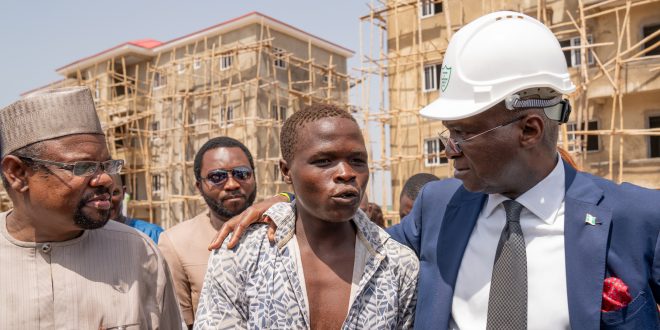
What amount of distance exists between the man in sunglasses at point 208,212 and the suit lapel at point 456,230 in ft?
7.07

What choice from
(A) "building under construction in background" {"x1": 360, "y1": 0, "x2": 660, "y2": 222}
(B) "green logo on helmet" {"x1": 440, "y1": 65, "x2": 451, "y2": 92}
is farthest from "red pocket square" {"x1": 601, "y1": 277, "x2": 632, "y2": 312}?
(A) "building under construction in background" {"x1": 360, "y1": 0, "x2": 660, "y2": 222}

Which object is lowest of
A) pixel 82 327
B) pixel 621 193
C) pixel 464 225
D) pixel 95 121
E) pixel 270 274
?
pixel 82 327

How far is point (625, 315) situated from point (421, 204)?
1014mm

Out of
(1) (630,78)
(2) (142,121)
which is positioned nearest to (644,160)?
(1) (630,78)

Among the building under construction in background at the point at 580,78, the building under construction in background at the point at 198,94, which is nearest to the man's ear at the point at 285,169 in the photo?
the building under construction in background at the point at 580,78

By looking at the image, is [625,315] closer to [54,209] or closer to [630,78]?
[54,209]

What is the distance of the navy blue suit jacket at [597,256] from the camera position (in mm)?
2041

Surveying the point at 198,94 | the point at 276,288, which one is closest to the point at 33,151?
the point at 276,288

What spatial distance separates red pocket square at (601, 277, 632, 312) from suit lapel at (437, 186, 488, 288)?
1.85 feet

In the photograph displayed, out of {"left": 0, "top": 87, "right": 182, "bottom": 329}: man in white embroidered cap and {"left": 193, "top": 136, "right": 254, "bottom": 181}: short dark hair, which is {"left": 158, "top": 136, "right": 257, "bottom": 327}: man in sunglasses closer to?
{"left": 193, "top": 136, "right": 254, "bottom": 181}: short dark hair

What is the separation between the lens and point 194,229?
4.42m

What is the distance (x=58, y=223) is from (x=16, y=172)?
302mm

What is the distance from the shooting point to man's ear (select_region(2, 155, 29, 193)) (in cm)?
247

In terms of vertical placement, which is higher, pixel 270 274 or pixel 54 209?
pixel 54 209
